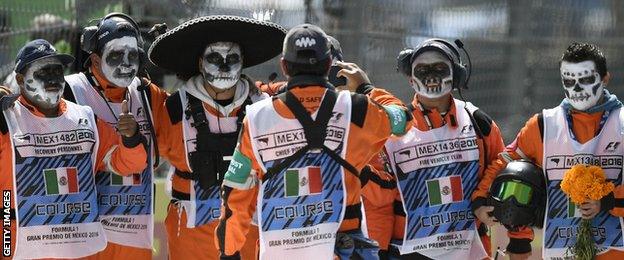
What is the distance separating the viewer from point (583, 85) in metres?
9.34

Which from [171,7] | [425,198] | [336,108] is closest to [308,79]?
[336,108]

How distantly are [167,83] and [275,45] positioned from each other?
2.17m

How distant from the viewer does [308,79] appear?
28.0ft

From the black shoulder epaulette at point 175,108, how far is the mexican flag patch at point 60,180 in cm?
77

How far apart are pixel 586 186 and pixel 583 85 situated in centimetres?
60

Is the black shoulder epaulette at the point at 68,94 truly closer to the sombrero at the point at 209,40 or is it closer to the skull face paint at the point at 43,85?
the skull face paint at the point at 43,85

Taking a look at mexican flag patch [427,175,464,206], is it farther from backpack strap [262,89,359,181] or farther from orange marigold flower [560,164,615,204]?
backpack strap [262,89,359,181]

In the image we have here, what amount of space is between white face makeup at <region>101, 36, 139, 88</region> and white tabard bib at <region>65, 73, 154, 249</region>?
6.3 inches

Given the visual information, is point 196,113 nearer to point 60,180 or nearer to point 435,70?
point 60,180

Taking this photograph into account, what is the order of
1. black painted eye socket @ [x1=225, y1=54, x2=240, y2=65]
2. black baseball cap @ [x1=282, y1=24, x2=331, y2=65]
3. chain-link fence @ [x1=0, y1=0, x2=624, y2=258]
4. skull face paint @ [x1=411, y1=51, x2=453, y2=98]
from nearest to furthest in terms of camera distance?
black baseball cap @ [x1=282, y1=24, x2=331, y2=65] → skull face paint @ [x1=411, y1=51, x2=453, y2=98] → black painted eye socket @ [x1=225, y1=54, x2=240, y2=65] → chain-link fence @ [x1=0, y1=0, x2=624, y2=258]

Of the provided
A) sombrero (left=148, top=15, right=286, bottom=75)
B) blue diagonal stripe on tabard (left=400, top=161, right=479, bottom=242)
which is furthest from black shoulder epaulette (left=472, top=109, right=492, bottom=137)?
sombrero (left=148, top=15, right=286, bottom=75)

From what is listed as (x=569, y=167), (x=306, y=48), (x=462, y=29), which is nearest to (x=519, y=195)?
(x=569, y=167)

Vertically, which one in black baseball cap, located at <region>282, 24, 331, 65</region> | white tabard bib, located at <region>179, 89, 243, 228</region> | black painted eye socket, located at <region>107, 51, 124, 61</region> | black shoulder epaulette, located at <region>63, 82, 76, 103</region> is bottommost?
white tabard bib, located at <region>179, 89, 243, 228</region>

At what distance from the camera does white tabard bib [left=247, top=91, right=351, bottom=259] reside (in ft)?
27.9
